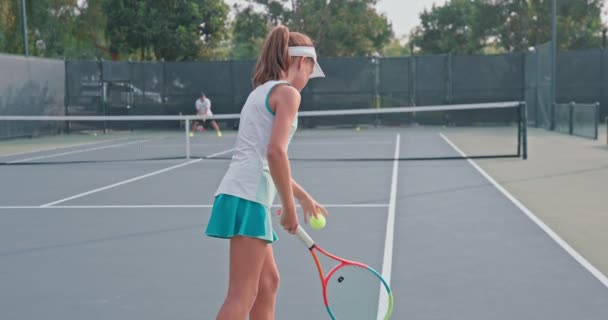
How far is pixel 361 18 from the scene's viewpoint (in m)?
42.1

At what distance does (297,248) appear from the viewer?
6438 millimetres

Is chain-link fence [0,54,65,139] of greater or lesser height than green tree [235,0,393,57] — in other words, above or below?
below

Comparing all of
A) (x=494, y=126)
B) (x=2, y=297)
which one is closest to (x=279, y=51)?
(x=2, y=297)

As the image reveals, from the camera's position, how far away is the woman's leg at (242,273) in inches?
124

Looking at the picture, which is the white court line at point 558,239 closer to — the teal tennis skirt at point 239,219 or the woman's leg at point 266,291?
the woman's leg at point 266,291

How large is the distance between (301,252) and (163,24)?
3081cm

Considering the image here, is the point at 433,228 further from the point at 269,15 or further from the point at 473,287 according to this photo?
the point at 269,15

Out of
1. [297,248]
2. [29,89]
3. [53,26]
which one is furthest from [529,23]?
[297,248]

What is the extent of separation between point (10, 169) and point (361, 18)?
3015 cm

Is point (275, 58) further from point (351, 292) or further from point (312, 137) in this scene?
point (312, 137)

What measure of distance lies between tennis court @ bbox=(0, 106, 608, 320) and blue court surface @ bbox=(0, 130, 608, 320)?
1 cm

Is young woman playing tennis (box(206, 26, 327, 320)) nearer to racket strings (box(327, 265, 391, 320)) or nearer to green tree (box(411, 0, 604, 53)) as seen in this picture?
racket strings (box(327, 265, 391, 320))

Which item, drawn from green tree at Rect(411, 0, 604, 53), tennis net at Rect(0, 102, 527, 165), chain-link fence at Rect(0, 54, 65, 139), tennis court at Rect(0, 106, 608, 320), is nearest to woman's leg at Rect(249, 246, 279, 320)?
tennis court at Rect(0, 106, 608, 320)

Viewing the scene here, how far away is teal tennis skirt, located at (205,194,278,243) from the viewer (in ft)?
10.3
